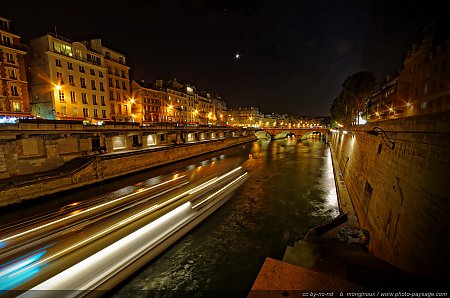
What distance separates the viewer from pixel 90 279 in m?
8.27

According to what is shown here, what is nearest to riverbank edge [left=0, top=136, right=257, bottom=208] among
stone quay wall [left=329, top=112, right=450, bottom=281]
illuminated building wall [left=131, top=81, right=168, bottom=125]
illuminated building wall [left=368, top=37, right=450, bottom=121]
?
illuminated building wall [left=131, top=81, right=168, bottom=125]

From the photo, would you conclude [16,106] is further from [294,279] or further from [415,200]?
[415,200]

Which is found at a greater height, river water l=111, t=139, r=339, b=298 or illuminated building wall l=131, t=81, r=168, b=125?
illuminated building wall l=131, t=81, r=168, b=125

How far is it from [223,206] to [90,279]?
11.6 m

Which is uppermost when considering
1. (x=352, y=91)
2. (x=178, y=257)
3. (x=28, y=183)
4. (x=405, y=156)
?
(x=352, y=91)

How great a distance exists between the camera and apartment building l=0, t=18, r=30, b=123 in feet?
99.9

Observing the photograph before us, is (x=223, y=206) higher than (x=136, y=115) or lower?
lower

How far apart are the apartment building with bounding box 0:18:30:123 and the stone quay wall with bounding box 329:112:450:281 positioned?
44.7 meters

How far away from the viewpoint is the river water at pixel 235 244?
9445 millimetres

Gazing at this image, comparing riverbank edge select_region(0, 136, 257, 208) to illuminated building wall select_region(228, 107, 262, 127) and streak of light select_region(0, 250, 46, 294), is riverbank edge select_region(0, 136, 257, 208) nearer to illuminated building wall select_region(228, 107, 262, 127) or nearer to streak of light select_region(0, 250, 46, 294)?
streak of light select_region(0, 250, 46, 294)

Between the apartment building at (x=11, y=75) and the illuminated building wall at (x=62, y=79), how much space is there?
166 centimetres

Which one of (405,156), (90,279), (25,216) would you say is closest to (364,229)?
(405,156)

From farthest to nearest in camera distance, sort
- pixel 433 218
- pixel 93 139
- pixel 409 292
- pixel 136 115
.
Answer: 1. pixel 136 115
2. pixel 93 139
3. pixel 433 218
4. pixel 409 292

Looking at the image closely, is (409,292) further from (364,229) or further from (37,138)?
(37,138)
